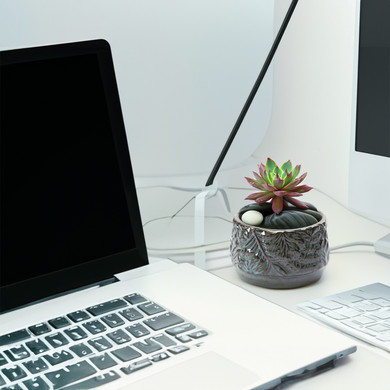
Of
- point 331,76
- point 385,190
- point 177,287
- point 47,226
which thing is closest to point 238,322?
point 177,287

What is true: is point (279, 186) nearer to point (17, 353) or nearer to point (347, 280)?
point (347, 280)

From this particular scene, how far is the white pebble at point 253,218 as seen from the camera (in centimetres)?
77

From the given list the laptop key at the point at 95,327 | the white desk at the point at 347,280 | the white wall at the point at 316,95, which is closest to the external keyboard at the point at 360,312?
the white desk at the point at 347,280

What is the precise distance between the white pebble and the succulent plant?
17 mm

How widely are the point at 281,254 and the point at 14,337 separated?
30cm

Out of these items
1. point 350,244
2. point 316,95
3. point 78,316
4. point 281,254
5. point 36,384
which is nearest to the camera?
point 36,384

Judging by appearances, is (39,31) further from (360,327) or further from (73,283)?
(360,327)

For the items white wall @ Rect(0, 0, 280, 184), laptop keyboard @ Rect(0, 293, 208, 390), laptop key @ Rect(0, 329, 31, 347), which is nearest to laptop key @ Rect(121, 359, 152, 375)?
laptop keyboard @ Rect(0, 293, 208, 390)

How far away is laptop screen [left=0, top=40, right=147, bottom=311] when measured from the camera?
0.65 m

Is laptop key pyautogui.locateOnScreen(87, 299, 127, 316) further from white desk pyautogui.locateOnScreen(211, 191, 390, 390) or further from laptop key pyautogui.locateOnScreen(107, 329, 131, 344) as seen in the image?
white desk pyautogui.locateOnScreen(211, 191, 390, 390)

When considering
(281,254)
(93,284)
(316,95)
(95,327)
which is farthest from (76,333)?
(316,95)

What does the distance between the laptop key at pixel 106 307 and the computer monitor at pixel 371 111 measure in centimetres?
37

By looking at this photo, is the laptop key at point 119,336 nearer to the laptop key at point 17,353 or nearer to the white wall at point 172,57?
the laptop key at point 17,353

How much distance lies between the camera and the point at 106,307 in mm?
646
